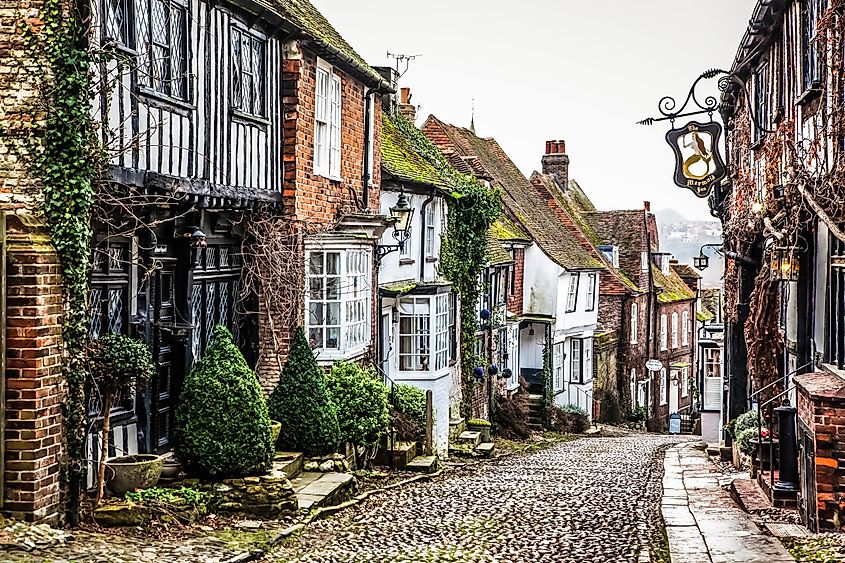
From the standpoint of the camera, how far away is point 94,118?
9281 millimetres

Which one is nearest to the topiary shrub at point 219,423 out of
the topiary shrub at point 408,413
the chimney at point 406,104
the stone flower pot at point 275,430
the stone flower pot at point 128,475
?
the stone flower pot at point 275,430

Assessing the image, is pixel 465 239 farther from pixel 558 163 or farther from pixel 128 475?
pixel 558 163

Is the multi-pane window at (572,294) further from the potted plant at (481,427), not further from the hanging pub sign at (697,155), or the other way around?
the hanging pub sign at (697,155)

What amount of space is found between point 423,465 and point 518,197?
2106 centimetres

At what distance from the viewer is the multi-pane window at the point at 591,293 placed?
39.3 metres

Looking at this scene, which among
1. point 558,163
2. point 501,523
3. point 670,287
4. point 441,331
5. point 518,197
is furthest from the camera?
point 670,287

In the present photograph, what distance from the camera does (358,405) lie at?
49.9 feet

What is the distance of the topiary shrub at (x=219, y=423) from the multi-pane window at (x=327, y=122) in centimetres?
508

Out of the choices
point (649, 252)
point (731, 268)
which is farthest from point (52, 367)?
point (649, 252)

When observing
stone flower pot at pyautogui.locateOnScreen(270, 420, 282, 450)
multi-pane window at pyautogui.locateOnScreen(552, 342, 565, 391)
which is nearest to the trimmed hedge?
stone flower pot at pyautogui.locateOnScreen(270, 420, 282, 450)

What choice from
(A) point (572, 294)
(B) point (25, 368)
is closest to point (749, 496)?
(B) point (25, 368)

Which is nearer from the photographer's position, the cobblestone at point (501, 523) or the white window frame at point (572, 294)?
the cobblestone at point (501, 523)

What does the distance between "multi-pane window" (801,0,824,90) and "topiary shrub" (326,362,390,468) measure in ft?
25.1

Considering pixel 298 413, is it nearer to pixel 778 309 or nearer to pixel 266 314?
pixel 266 314
